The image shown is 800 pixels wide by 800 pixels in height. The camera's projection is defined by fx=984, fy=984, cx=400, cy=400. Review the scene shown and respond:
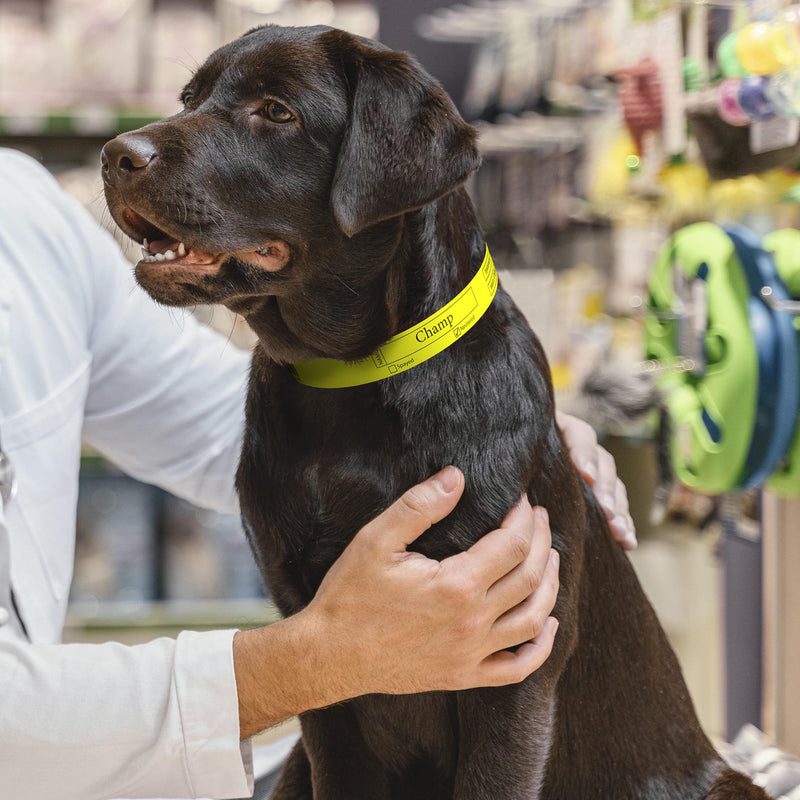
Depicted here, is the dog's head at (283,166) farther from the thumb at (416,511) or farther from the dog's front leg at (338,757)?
the dog's front leg at (338,757)

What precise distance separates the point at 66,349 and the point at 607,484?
702 mm

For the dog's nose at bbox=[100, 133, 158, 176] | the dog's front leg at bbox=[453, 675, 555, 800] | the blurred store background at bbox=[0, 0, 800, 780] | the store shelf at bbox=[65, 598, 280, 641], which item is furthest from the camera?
the store shelf at bbox=[65, 598, 280, 641]

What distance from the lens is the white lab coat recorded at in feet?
2.76

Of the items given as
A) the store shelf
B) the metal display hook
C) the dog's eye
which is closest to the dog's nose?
the dog's eye

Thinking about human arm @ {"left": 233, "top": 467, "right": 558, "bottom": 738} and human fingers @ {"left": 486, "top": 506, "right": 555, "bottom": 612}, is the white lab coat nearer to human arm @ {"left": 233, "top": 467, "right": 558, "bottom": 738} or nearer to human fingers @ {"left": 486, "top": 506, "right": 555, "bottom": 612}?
human arm @ {"left": 233, "top": 467, "right": 558, "bottom": 738}

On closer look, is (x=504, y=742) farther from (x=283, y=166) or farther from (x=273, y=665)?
(x=283, y=166)

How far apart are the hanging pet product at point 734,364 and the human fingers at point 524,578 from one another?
68 centimetres

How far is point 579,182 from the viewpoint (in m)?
2.35

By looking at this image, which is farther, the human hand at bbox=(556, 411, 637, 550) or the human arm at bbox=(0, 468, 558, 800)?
the human hand at bbox=(556, 411, 637, 550)

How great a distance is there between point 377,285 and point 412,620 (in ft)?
0.94

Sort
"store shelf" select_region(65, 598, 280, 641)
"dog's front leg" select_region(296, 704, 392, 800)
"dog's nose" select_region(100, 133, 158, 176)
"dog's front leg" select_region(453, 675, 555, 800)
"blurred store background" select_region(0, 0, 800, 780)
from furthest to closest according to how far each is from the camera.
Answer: "store shelf" select_region(65, 598, 280, 641)
"blurred store background" select_region(0, 0, 800, 780)
"dog's front leg" select_region(296, 704, 392, 800)
"dog's front leg" select_region(453, 675, 555, 800)
"dog's nose" select_region(100, 133, 158, 176)

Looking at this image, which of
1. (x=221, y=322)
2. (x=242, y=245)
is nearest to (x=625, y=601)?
(x=242, y=245)

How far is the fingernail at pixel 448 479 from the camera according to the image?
31.1 inches

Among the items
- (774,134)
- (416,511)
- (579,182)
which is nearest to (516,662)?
(416,511)
